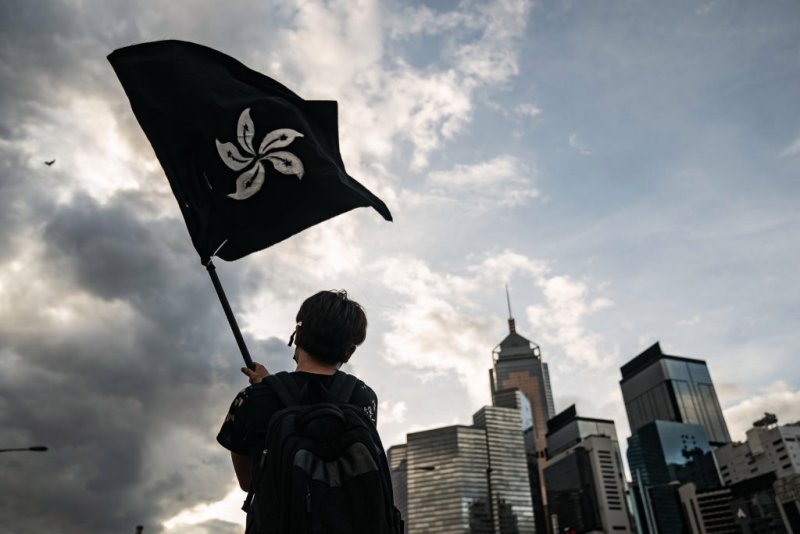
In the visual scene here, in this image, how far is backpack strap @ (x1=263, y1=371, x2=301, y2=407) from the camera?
3.28m

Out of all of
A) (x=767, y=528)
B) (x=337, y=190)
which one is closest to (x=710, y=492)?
(x=767, y=528)

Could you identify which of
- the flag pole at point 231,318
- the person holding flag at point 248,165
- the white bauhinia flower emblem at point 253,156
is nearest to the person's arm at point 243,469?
the person holding flag at point 248,165


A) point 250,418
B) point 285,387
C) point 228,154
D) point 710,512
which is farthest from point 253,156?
point 710,512

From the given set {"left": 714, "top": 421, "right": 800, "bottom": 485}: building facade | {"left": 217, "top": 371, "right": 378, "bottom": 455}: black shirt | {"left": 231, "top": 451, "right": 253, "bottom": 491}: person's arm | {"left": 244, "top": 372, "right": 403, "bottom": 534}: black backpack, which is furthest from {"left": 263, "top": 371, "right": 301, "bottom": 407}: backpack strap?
{"left": 714, "top": 421, "right": 800, "bottom": 485}: building facade

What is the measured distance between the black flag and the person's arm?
2261 millimetres

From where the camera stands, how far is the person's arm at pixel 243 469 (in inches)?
134

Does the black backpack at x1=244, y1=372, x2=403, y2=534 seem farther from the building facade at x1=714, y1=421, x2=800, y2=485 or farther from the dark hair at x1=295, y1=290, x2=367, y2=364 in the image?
the building facade at x1=714, y1=421, x2=800, y2=485

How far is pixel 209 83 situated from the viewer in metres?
5.51

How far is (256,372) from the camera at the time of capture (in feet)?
12.7

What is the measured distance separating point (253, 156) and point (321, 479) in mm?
3447

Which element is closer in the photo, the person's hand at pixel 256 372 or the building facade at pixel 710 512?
the person's hand at pixel 256 372

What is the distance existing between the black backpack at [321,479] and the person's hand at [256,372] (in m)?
0.89

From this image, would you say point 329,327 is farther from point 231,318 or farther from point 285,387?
point 231,318

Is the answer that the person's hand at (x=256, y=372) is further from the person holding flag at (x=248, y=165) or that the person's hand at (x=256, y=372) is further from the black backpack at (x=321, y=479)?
the black backpack at (x=321, y=479)
